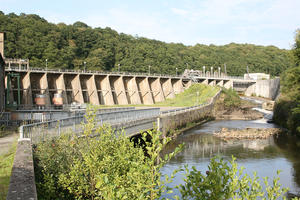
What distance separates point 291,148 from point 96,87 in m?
55.0

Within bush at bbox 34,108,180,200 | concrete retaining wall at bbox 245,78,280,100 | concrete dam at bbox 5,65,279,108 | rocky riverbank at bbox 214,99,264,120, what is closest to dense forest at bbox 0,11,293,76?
concrete dam at bbox 5,65,279,108

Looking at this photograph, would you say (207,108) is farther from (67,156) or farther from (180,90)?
(67,156)

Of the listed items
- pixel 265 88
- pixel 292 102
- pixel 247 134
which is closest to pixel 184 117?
pixel 247 134

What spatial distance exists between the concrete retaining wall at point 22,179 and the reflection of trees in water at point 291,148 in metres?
19.3

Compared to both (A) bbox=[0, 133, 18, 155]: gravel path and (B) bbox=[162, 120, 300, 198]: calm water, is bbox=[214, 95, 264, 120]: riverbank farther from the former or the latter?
(A) bbox=[0, 133, 18, 155]: gravel path

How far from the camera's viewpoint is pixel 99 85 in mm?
82312

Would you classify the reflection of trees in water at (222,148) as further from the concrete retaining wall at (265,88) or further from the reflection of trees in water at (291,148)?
the concrete retaining wall at (265,88)

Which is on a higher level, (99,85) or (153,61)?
(153,61)

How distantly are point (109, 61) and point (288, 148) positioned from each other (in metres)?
87.1

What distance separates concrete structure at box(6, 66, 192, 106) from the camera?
66.0 metres

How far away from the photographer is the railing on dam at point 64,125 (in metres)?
15.7

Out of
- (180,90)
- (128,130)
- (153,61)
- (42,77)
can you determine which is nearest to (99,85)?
(42,77)

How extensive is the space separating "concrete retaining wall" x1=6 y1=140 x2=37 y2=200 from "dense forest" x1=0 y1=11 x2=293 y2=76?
261 feet

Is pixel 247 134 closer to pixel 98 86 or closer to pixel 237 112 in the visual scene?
pixel 237 112
